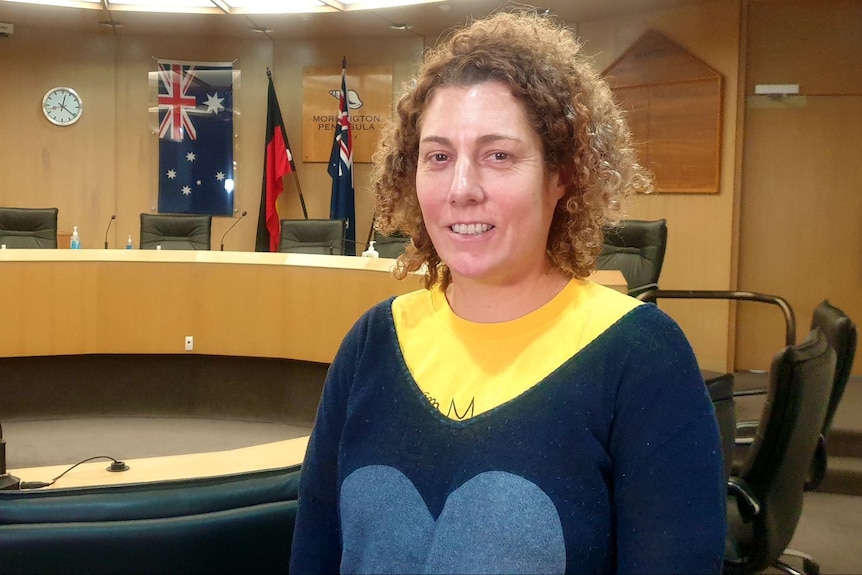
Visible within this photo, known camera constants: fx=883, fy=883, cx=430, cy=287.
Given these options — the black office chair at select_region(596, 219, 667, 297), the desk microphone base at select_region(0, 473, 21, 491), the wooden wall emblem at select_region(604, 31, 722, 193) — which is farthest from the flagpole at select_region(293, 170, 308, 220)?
the desk microphone base at select_region(0, 473, 21, 491)

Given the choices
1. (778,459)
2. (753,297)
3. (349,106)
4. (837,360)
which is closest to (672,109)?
(753,297)

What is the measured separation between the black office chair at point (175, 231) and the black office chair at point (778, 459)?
4.42 metres

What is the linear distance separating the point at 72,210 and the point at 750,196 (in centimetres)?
586

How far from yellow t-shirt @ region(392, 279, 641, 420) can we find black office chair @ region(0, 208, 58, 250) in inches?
211

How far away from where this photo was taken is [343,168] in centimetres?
768

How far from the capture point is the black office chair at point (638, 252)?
4.91 meters

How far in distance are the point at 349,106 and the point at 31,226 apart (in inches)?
120

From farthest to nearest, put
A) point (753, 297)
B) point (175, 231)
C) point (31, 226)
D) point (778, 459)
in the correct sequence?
point (175, 231) < point (31, 226) < point (753, 297) < point (778, 459)

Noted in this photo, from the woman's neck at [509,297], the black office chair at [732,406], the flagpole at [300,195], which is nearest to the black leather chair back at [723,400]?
the black office chair at [732,406]

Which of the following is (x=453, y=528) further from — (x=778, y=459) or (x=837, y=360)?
(x=837, y=360)

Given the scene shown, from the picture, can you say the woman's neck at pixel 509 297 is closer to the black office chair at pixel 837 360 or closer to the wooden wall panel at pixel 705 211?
the black office chair at pixel 837 360

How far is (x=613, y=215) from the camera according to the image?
1.19 m

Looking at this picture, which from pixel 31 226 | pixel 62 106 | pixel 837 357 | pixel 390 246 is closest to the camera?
pixel 837 357

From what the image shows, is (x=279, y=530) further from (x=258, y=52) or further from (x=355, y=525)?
(x=258, y=52)
